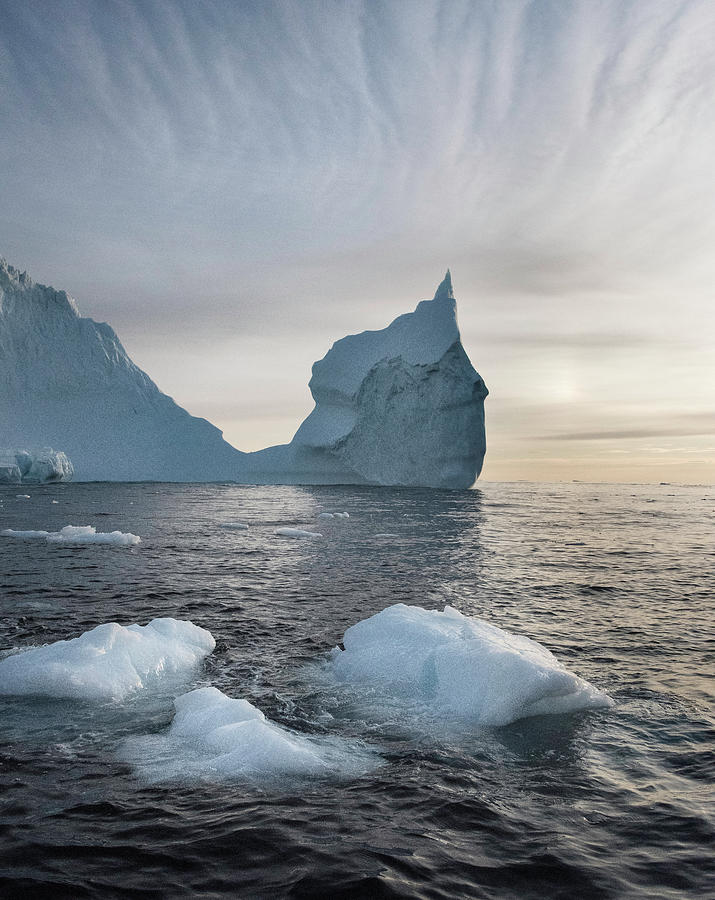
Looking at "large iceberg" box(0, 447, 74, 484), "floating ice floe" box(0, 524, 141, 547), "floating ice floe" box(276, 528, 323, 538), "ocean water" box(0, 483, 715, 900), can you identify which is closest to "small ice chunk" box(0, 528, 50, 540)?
"floating ice floe" box(0, 524, 141, 547)

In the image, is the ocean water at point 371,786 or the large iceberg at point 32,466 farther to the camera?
the large iceberg at point 32,466

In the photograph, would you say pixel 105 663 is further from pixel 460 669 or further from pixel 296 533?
pixel 296 533

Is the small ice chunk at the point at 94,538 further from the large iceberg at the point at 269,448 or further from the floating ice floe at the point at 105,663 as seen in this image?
the large iceberg at the point at 269,448

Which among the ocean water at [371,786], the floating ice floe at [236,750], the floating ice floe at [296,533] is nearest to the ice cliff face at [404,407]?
the floating ice floe at [296,533]

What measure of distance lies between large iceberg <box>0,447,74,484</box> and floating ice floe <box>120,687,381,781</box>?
64064mm

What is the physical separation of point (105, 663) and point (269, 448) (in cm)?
6792

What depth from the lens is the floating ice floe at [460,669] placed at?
5699 millimetres

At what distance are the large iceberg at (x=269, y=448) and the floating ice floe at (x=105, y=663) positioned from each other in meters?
52.4

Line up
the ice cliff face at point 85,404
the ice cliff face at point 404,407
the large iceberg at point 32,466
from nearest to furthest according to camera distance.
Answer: the ice cliff face at point 404,407 < the large iceberg at point 32,466 < the ice cliff face at point 85,404

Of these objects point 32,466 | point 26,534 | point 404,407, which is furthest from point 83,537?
point 32,466

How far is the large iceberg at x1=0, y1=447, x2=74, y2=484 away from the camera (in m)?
59.5

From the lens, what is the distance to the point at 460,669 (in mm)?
6238

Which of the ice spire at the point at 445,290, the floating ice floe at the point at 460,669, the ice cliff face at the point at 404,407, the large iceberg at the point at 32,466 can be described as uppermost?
the ice spire at the point at 445,290

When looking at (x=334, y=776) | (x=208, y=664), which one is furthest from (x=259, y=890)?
(x=208, y=664)
